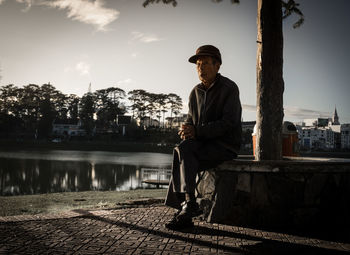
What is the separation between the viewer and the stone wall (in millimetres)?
2877

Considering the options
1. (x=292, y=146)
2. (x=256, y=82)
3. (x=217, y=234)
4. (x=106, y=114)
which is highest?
(x=106, y=114)

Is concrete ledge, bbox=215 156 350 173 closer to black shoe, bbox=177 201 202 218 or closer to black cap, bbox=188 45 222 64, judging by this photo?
black shoe, bbox=177 201 202 218

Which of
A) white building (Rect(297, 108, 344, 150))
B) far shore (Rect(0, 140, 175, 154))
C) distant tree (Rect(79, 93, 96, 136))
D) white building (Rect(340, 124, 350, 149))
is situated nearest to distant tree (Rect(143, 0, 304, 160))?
far shore (Rect(0, 140, 175, 154))

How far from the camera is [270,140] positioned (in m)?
3.84

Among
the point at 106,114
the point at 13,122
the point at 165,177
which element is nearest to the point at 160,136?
the point at 106,114

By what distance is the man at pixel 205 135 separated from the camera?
2.79m

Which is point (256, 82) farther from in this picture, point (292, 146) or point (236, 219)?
point (292, 146)

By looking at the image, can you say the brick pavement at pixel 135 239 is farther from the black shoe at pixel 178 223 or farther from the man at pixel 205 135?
the man at pixel 205 135

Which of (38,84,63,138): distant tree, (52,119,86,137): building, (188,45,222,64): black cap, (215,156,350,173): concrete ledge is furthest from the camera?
(52,119,86,137): building

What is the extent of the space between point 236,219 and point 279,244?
2.05 feet

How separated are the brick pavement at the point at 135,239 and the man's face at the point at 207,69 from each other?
149 cm

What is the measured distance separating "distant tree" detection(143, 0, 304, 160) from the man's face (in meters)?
1.02

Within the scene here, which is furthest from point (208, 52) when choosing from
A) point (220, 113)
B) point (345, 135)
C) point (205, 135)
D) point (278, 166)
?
point (345, 135)

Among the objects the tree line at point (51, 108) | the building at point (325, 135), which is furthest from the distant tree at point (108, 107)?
the building at point (325, 135)
